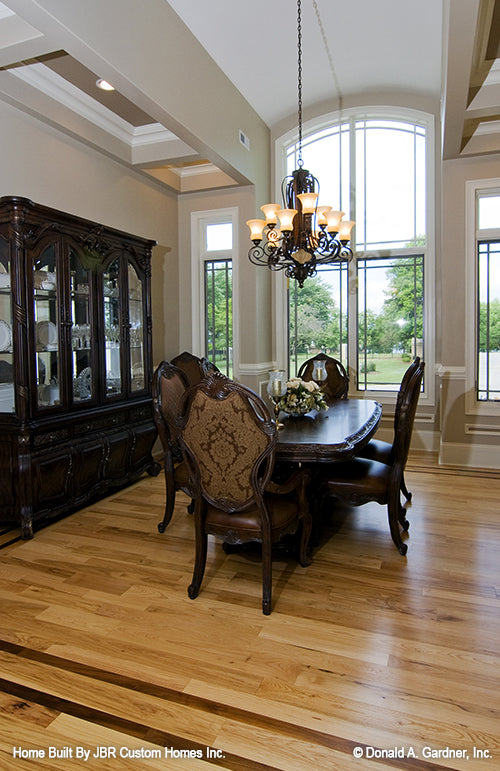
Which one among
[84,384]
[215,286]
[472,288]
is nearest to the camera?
[84,384]

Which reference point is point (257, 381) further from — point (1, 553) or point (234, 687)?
point (234, 687)

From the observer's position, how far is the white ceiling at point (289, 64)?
9.36 ft

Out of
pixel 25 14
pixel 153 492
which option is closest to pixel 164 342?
pixel 153 492

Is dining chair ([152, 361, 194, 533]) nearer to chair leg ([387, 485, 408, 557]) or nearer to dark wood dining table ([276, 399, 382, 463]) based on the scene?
dark wood dining table ([276, 399, 382, 463])

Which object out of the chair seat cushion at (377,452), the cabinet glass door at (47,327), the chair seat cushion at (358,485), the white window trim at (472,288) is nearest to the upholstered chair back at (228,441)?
the chair seat cushion at (358,485)

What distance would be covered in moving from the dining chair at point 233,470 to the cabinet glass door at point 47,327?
1492 mm

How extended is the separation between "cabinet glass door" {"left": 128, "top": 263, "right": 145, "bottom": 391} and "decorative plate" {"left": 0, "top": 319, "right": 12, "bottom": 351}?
116 cm

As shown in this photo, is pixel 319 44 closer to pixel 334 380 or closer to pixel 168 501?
pixel 334 380

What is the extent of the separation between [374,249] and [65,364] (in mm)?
3662

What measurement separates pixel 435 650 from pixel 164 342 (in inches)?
172

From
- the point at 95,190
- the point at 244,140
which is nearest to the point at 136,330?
the point at 95,190

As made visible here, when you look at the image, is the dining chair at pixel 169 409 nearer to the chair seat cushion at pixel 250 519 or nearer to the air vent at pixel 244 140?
the chair seat cushion at pixel 250 519

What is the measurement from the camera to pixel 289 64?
456 centimetres

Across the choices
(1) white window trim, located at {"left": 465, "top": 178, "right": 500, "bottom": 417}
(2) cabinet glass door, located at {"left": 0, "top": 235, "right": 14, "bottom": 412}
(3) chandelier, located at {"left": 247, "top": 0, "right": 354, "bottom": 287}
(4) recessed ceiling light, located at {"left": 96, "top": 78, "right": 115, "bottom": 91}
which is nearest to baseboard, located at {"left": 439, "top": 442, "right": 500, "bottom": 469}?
(1) white window trim, located at {"left": 465, "top": 178, "right": 500, "bottom": 417}
